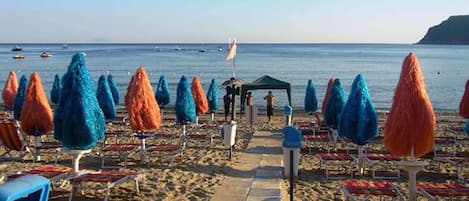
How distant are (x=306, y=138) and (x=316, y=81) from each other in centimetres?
4440

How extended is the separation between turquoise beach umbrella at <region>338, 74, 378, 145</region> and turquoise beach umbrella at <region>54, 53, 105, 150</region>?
5.22 meters

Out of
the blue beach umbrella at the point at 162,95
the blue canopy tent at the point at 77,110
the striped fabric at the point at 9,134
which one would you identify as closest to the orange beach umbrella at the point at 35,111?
the striped fabric at the point at 9,134

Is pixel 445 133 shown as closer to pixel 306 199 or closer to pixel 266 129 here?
pixel 266 129

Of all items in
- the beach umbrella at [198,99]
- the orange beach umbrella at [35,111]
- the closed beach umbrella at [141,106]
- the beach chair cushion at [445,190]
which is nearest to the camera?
the beach chair cushion at [445,190]

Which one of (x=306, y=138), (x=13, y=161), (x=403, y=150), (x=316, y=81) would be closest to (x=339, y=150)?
(x=306, y=138)

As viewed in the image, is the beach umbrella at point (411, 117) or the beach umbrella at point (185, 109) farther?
the beach umbrella at point (185, 109)

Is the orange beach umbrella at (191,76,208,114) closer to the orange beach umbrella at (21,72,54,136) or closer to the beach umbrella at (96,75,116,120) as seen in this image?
the beach umbrella at (96,75,116,120)

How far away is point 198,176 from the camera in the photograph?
444 inches

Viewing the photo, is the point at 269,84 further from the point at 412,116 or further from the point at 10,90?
the point at 412,116

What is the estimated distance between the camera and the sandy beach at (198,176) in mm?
9734

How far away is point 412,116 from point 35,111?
7781mm

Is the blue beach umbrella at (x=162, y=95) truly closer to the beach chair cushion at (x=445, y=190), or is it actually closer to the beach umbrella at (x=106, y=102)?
the beach umbrella at (x=106, y=102)

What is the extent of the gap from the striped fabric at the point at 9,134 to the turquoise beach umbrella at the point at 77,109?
290 centimetres

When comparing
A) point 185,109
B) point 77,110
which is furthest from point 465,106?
point 77,110
